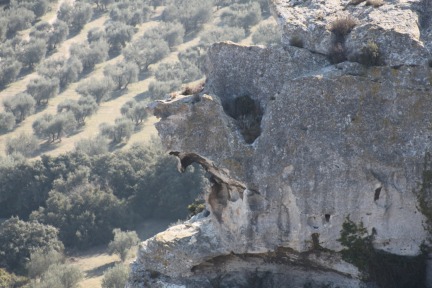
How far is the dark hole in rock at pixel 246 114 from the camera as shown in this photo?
21.1 m

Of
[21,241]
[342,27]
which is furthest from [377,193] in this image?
[21,241]

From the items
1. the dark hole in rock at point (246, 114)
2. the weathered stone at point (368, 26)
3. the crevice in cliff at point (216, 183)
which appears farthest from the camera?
the crevice in cliff at point (216, 183)

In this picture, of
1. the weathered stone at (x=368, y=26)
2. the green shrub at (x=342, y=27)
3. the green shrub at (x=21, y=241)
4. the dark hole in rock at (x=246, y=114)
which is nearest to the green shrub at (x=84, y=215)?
the green shrub at (x=21, y=241)

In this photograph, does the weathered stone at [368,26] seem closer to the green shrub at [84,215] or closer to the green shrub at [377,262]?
the green shrub at [377,262]

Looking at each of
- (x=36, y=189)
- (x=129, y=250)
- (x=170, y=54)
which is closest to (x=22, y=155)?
(x=36, y=189)

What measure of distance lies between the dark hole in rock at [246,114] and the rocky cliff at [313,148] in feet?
0.11

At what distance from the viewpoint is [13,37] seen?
94.9m

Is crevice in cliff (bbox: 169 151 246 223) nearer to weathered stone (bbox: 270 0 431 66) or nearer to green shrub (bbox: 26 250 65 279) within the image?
weathered stone (bbox: 270 0 431 66)

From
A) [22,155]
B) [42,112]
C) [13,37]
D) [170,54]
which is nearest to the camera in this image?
[22,155]

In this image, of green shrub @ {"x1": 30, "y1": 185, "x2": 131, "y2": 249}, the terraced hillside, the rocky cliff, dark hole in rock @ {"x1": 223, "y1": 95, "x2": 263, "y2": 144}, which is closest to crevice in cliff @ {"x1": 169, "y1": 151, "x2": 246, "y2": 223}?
the rocky cliff

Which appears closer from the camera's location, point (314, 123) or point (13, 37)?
point (314, 123)

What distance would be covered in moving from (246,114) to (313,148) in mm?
2523

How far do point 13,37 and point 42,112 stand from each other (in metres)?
23.9

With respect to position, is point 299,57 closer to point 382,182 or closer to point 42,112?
point 382,182
